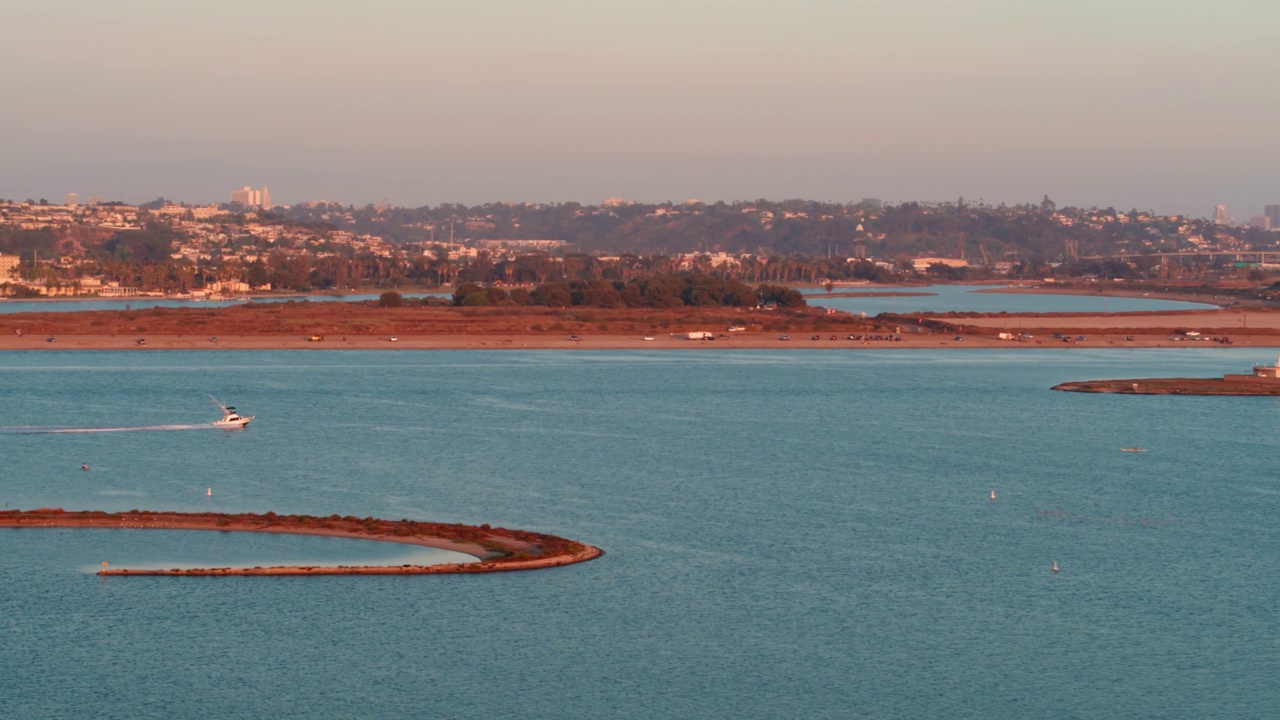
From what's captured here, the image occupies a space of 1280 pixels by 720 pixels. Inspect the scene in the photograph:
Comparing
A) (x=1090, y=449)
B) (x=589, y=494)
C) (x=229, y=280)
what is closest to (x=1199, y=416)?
(x=1090, y=449)

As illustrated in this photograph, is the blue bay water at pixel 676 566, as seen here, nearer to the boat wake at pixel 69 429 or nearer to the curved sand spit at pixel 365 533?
the curved sand spit at pixel 365 533

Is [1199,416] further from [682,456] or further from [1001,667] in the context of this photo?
[1001,667]

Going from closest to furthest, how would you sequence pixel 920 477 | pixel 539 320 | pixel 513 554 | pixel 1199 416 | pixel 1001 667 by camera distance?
pixel 1001 667 < pixel 513 554 < pixel 920 477 < pixel 1199 416 < pixel 539 320

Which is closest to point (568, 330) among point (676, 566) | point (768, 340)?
point (768, 340)

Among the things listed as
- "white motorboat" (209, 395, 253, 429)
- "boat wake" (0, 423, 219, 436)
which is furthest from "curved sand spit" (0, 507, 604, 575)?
"white motorboat" (209, 395, 253, 429)

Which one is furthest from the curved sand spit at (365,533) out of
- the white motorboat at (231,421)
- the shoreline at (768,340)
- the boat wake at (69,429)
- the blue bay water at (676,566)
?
the shoreline at (768,340)
